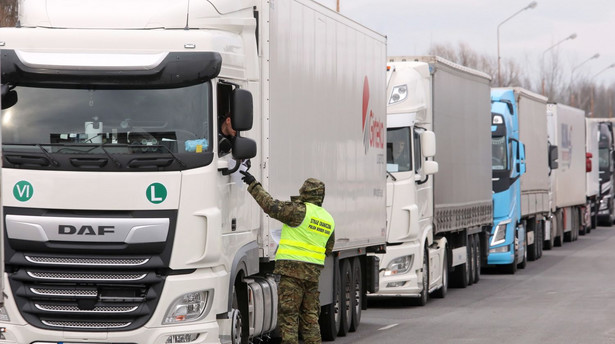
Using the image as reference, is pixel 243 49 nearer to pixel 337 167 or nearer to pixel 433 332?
pixel 337 167

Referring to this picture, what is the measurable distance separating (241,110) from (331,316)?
517 centimetres

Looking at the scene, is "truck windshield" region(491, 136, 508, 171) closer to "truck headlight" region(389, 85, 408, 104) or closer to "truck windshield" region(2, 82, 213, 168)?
"truck headlight" region(389, 85, 408, 104)

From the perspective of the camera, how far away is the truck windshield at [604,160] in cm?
5353

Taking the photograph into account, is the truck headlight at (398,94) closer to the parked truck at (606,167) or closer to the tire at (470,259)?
the tire at (470,259)

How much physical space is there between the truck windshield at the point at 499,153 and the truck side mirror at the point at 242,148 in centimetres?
1821

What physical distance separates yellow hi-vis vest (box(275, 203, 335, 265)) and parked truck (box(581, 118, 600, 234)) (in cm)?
3506

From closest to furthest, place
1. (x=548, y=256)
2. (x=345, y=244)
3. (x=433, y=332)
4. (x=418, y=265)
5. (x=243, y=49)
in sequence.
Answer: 1. (x=243, y=49)
2. (x=345, y=244)
3. (x=433, y=332)
4. (x=418, y=265)
5. (x=548, y=256)

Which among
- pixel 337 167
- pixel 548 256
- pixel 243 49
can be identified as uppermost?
pixel 243 49

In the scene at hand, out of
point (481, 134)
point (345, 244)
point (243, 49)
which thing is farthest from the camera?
point (481, 134)

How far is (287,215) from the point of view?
1219 cm

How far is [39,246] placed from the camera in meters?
10.8

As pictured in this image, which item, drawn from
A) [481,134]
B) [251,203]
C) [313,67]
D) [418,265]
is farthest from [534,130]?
[251,203]

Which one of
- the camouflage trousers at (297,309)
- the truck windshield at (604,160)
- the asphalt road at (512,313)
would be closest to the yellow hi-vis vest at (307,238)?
the camouflage trousers at (297,309)

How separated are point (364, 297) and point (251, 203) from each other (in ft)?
17.6
